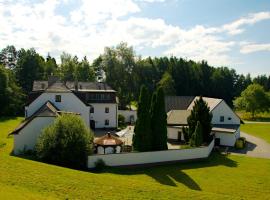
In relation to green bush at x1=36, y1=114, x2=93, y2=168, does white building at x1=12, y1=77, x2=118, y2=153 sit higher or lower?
higher

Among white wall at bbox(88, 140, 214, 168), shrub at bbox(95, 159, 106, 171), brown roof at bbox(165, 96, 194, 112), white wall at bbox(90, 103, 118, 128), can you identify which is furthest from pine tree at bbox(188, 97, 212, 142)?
brown roof at bbox(165, 96, 194, 112)

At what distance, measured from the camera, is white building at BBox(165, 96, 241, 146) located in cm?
4362

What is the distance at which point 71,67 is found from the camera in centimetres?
9088

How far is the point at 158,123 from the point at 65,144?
32.9ft

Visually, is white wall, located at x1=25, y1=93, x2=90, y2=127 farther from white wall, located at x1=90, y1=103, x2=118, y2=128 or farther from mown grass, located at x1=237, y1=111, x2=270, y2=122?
mown grass, located at x1=237, y1=111, x2=270, y2=122

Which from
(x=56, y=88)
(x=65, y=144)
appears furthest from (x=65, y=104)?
(x=65, y=144)

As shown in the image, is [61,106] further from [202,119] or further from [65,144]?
[202,119]

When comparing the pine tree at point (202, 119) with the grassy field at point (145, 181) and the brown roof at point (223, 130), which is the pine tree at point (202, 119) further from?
the grassy field at point (145, 181)

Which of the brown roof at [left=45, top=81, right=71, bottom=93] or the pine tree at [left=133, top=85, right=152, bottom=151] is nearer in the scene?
the pine tree at [left=133, top=85, right=152, bottom=151]

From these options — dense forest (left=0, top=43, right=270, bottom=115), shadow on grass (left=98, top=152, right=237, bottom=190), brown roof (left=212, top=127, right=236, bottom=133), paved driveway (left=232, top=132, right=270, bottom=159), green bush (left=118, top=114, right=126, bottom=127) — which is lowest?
shadow on grass (left=98, top=152, right=237, bottom=190)

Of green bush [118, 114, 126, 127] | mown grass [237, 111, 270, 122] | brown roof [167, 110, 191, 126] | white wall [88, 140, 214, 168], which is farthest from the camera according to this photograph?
mown grass [237, 111, 270, 122]

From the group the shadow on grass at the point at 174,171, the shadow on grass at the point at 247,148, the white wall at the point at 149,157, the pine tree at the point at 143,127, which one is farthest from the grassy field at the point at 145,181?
the shadow on grass at the point at 247,148

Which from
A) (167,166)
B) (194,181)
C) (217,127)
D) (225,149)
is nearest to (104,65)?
(217,127)

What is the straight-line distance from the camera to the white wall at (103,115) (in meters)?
54.2
